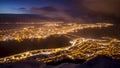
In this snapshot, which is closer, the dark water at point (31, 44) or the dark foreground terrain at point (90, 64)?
the dark foreground terrain at point (90, 64)

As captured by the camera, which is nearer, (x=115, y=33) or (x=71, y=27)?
(x=115, y=33)

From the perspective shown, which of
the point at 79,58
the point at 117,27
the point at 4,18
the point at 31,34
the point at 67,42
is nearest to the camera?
the point at 79,58

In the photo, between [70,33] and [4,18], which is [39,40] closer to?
[70,33]

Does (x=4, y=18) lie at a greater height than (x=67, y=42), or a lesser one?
greater

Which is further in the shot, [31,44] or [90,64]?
[31,44]

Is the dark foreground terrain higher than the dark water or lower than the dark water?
higher

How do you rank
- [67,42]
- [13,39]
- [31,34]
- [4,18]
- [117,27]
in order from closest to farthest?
[67,42] → [13,39] → [31,34] → [117,27] → [4,18]

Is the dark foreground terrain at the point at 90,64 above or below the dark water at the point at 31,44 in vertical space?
above

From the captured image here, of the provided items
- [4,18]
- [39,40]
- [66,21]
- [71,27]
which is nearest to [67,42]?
[39,40]

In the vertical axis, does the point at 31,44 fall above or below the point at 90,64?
below

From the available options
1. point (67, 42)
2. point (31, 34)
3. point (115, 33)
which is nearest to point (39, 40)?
point (31, 34)

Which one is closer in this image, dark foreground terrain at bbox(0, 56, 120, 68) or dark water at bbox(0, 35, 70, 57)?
dark foreground terrain at bbox(0, 56, 120, 68)
